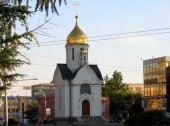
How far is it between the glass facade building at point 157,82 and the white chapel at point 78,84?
1650 centimetres

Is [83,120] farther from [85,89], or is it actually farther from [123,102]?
[123,102]

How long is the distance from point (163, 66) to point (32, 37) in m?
82.0

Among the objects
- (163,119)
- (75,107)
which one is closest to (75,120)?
(75,107)

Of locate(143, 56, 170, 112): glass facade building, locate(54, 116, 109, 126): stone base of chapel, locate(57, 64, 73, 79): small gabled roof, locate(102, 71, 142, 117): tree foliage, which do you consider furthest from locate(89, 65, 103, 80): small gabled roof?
locate(102, 71, 142, 117): tree foliage

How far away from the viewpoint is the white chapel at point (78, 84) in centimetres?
7694

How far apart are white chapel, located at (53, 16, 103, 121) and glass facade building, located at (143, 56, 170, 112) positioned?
54.1 feet

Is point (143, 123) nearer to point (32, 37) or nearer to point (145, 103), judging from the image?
point (32, 37)

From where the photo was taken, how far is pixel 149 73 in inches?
3846

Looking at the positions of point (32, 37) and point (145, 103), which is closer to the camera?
point (32, 37)

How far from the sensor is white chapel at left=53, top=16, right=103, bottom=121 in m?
76.9

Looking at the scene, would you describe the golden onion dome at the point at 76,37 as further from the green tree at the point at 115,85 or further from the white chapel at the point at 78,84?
the green tree at the point at 115,85

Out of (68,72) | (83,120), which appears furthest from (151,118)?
(68,72)

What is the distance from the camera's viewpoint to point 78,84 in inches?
3056

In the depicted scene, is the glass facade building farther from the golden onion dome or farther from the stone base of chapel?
the golden onion dome
